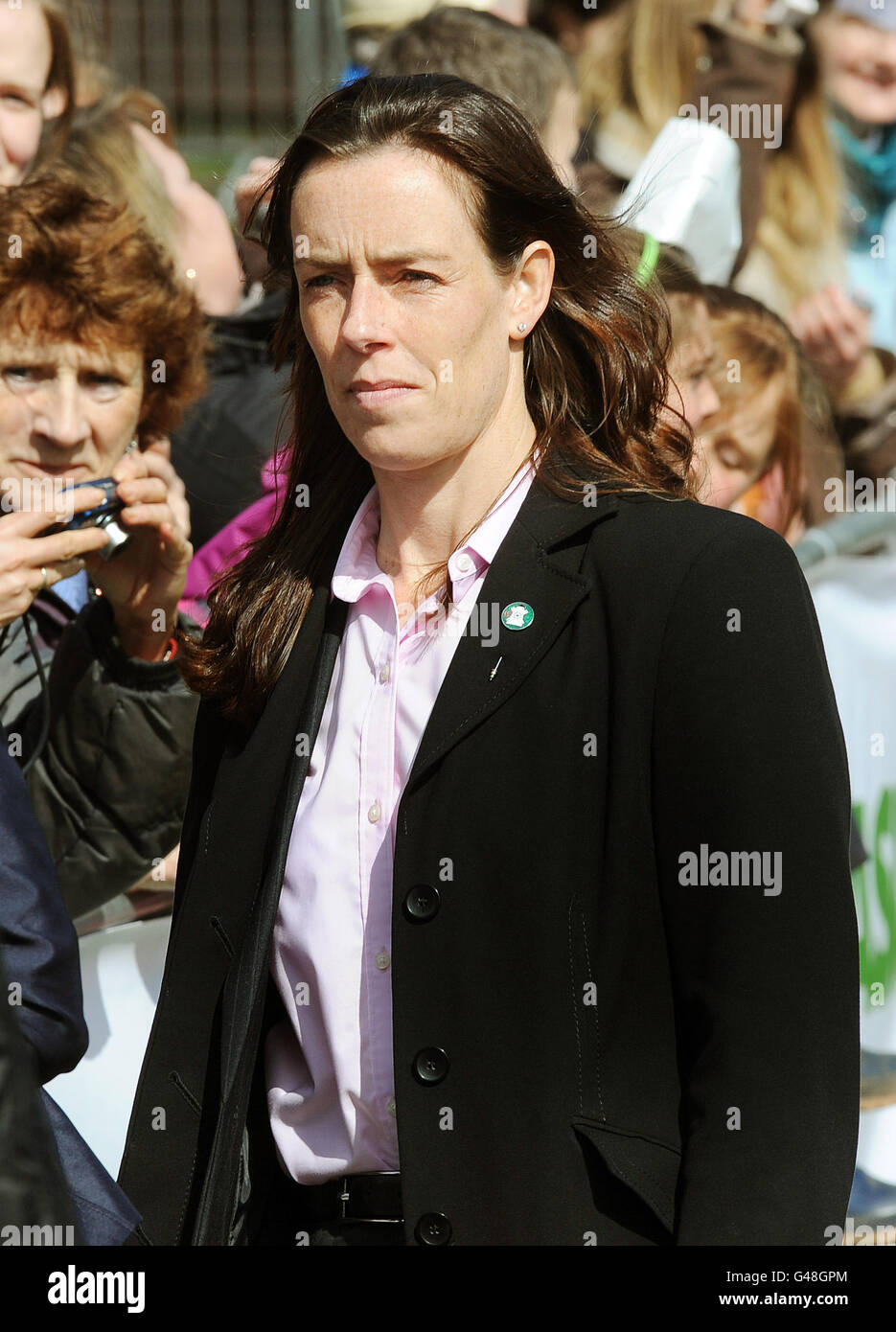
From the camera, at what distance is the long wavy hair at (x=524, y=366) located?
6.19 feet

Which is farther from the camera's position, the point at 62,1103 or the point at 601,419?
the point at 62,1103

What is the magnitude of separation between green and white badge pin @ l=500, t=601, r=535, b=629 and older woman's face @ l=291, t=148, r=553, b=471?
7.8 inches

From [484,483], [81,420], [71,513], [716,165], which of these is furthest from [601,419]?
[716,165]

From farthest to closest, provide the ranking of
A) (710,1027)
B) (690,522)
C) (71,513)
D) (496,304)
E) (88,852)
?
(88,852)
(71,513)
(496,304)
(690,522)
(710,1027)

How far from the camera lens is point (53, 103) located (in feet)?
11.6

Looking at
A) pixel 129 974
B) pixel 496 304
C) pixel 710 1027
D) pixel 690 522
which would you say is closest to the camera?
pixel 710 1027

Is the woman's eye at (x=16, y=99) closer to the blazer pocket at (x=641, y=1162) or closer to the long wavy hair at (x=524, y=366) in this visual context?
the long wavy hair at (x=524, y=366)

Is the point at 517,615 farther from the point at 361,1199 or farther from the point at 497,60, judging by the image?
the point at 497,60

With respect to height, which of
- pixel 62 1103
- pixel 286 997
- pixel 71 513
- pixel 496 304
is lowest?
pixel 62 1103

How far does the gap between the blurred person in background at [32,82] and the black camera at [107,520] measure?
0.88 meters

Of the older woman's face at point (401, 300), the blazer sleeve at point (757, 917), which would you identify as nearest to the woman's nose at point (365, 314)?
the older woman's face at point (401, 300)

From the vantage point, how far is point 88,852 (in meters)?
3.15
